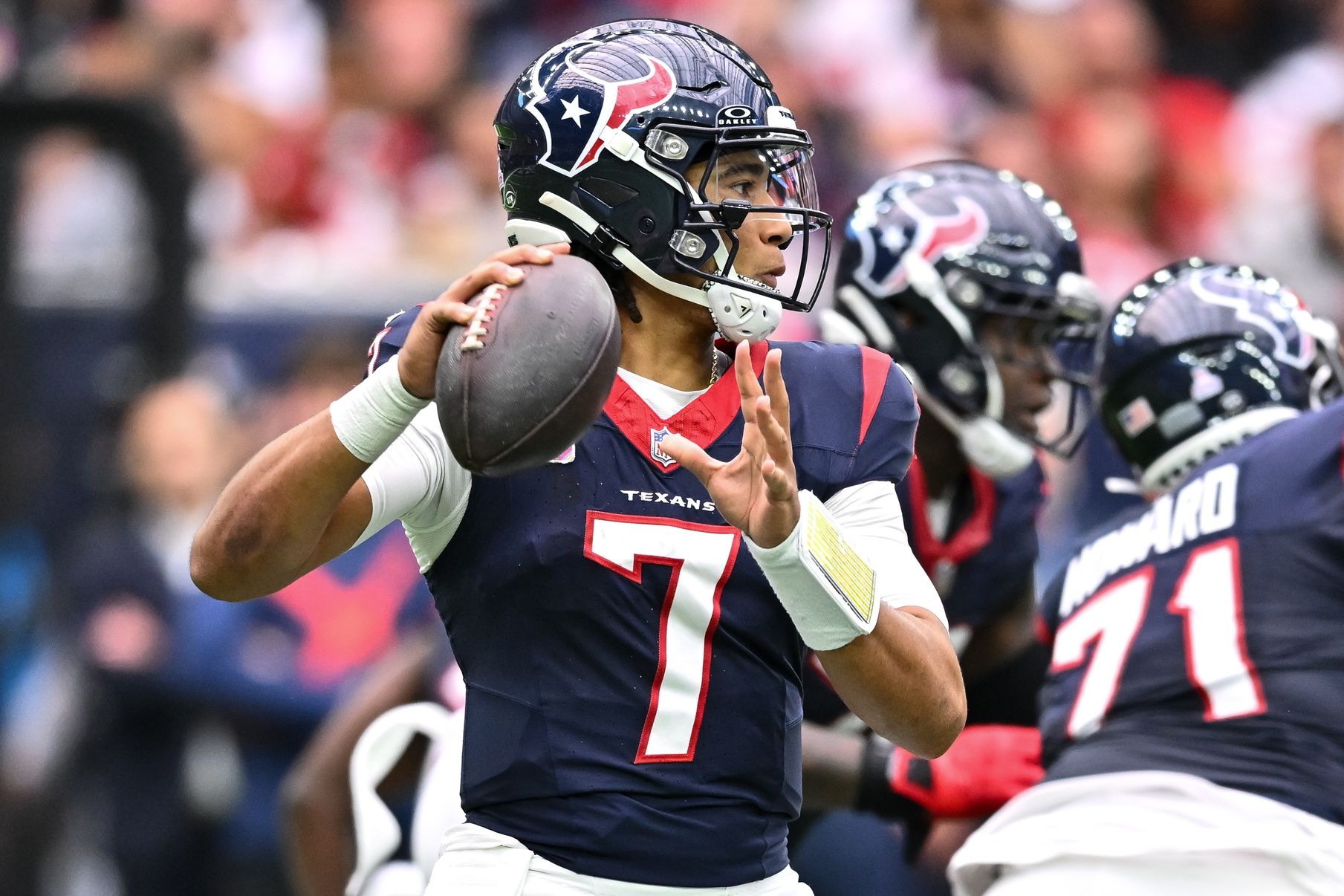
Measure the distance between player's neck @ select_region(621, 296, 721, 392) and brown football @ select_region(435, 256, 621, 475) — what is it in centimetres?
36

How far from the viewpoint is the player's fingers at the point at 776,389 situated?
251 centimetres

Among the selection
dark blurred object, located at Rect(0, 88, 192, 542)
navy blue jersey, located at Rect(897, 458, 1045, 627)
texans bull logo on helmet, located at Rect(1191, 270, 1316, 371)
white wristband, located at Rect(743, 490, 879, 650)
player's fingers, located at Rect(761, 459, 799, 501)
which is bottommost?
dark blurred object, located at Rect(0, 88, 192, 542)

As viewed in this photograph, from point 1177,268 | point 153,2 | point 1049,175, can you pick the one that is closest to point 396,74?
point 153,2

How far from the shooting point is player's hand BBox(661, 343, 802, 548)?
246 centimetres

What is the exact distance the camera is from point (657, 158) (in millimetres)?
2812

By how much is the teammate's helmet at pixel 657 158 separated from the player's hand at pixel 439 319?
13.2 inches

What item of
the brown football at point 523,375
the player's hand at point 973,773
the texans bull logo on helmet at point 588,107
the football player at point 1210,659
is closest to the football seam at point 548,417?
the brown football at point 523,375

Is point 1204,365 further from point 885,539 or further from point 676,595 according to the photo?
point 676,595

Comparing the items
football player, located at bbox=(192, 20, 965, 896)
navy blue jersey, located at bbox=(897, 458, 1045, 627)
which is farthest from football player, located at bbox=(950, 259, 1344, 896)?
football player, located at bbox=(192, 20, 965, 896)

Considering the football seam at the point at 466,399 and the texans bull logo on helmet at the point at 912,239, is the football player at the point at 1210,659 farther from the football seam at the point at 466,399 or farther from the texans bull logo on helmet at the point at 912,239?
the football seam at the point at 466,399

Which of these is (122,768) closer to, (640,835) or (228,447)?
(228,447)

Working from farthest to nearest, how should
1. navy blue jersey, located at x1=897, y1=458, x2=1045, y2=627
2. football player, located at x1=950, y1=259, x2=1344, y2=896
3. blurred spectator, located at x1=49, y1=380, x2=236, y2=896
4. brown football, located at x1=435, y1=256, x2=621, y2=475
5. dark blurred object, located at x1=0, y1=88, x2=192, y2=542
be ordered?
dark blurred object, located at x1=0, y1=88, x2=192, y2=542
blurred spectator, located at x1=49, y1=380, x2=236, y2=896
navy blue jersey, located at x1=897, y1=458, x2=1045, y2=627
football player, located at x1=950, y1=259, x2=1344, y2=896
brown football, located at x1=435, y1=256, x2=621, y2=475

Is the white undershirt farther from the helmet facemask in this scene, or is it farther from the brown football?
the helmet facemask

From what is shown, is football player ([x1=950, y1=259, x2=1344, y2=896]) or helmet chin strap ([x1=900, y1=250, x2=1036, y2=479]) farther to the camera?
helmet chin strap ([x1=900, y1=250, x2=1036, y2=479])
